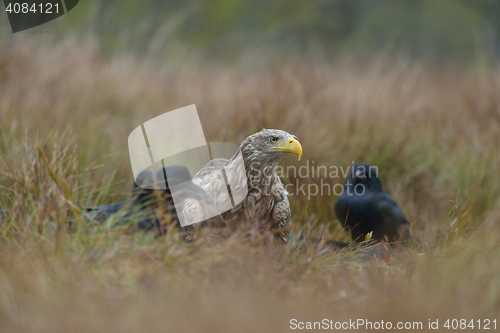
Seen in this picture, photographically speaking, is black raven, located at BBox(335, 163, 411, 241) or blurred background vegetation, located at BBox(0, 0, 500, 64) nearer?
black raven, located at BBox(335, 163, 411, 241)

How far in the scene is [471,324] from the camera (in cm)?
151

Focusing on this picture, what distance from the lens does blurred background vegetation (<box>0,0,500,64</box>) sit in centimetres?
940

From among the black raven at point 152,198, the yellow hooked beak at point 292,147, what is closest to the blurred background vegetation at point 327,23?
the black raven at point 152,198

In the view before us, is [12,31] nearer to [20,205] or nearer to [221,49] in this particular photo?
[20,205]

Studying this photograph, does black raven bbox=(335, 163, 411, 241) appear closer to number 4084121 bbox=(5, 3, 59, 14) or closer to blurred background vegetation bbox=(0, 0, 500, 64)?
number 4084121 bbox=(5, 3, 59, 14)

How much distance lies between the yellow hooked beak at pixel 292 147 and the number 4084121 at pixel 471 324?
919 mm

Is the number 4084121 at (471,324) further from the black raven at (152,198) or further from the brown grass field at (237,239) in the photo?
the black raven at (152,198)

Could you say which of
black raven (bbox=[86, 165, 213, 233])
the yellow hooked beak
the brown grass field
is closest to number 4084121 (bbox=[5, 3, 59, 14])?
the brown grass field

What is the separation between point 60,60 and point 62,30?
822 millimetres

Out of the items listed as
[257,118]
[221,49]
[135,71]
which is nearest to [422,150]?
[257,118]

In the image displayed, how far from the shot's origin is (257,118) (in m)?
3.23

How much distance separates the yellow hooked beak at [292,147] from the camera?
206 cm

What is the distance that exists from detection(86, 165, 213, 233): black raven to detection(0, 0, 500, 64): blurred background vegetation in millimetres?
6822

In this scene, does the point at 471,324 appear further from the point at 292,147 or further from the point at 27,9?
the point at 27,9
